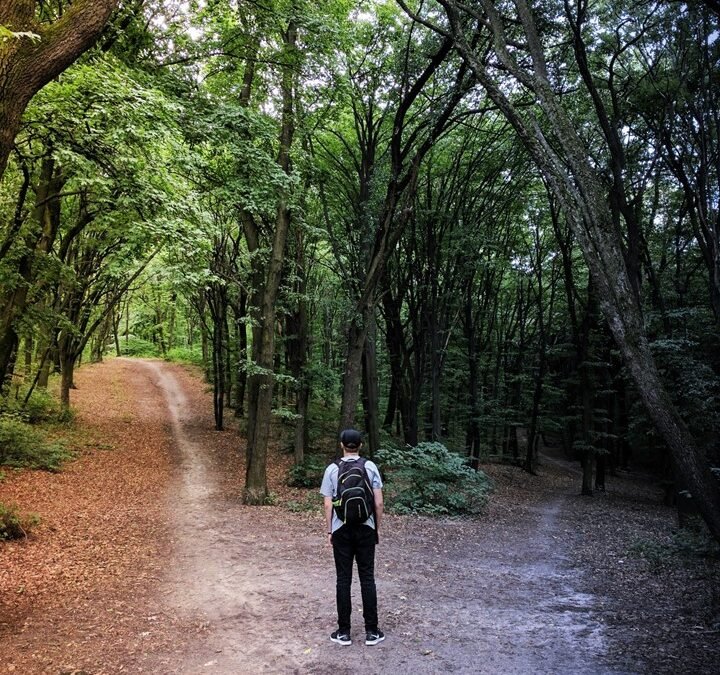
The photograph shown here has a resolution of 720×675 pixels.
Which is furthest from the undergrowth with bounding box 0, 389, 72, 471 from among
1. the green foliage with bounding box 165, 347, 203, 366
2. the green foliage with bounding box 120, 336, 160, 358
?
the green foliage with bounding box 120, 336, 160, 358

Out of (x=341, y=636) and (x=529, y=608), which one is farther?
(x=529, y=608)

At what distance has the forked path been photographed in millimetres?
4488

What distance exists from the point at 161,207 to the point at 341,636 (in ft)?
23.6

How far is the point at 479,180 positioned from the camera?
1795cm

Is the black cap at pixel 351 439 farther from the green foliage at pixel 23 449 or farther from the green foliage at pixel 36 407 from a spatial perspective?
the green foliage at pixel 36 407

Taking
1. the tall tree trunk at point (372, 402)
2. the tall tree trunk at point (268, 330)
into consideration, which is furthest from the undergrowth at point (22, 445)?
the tall tree trunk at point (372, 402)

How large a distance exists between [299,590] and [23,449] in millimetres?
9984

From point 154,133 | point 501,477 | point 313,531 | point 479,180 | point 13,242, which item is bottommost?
point 501,477

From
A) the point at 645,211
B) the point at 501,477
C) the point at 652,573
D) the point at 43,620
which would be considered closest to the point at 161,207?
the point at 43,620

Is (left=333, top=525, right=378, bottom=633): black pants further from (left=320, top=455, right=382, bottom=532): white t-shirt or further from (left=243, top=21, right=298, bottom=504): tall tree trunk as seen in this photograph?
(left=243, top=21, right=298, bottom=504): tall tree trunk

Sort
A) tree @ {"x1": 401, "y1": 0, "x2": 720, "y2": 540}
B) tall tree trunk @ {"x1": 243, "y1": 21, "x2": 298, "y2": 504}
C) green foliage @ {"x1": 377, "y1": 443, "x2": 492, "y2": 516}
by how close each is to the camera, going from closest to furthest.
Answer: tree @ {"x1": 401, "y1": 0, "x2": 720, "y2": 540} → tall tree trunk @ {"x1": 243, "y1": 21, "x2": 298, "y2": 504} → green foliage @ {"x1": 377, "y1": 443, "x2": 492, "y2": 516}

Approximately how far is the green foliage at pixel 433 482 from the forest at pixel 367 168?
1.80m

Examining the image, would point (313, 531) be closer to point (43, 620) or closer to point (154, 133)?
point (43, 620)

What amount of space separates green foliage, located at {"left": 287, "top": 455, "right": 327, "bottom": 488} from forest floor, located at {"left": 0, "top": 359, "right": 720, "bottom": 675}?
770 mm
